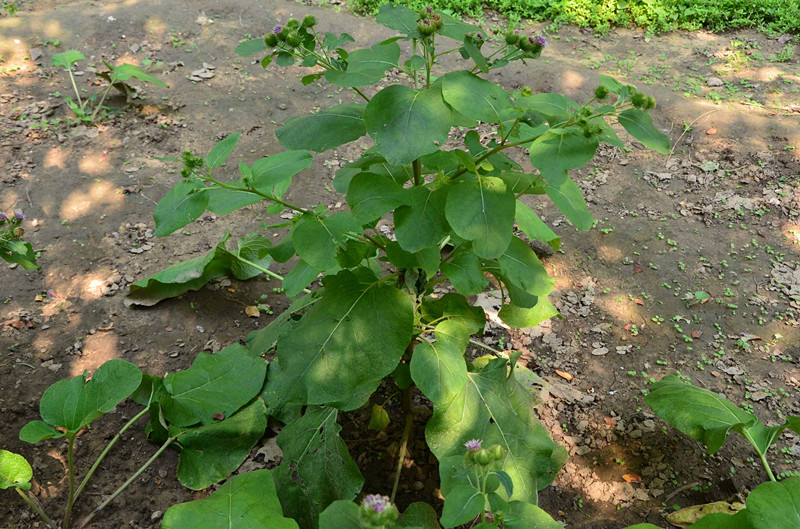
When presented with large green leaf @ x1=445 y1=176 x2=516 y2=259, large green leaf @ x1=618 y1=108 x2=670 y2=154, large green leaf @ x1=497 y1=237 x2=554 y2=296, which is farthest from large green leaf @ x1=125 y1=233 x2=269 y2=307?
large green leaf @ x1=618 y1=108 x2=670 y2=154

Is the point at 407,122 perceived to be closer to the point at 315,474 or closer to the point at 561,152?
the point at 561,152

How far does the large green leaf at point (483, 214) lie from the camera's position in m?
1.90

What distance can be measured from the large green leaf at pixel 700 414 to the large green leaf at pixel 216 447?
178cm

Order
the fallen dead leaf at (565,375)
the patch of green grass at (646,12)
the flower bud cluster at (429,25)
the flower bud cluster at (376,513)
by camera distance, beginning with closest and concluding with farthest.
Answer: the flower bud cluster at (376,513) → the flower bud cluster at (429,25) → the fallen dead leaf at (565,375) → the patch of green grass at (646,12)

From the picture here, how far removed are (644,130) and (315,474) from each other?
182 cm

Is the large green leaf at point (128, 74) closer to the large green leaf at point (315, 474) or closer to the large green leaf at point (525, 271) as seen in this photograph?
the large green leaf at point (315, 474)

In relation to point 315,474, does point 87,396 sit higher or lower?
higher

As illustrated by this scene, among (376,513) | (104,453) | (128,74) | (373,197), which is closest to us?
(376,513)

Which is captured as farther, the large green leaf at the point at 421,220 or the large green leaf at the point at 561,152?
the large green leaf at the point at 421,220

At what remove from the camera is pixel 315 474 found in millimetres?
2510

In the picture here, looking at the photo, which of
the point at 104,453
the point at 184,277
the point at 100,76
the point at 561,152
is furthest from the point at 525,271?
the point at 100,76

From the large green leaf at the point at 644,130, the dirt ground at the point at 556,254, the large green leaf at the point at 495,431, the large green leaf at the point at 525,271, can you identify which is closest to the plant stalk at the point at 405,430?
the dirt ground at the point at 556,254

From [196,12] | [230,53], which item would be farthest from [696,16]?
[196,12]

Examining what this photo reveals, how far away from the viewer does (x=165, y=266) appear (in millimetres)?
3867
